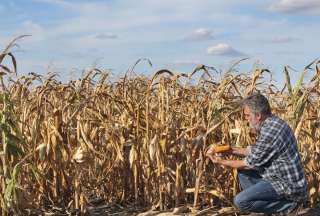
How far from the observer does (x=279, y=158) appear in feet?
19.0

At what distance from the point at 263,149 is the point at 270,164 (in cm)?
22

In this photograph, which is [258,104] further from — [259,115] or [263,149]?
[263,149]

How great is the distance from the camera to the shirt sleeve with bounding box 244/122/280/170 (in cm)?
571

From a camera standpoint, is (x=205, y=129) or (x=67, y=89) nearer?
(x=205, y=129)

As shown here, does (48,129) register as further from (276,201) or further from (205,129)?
(276,201)

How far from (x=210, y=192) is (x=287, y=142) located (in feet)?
3.95

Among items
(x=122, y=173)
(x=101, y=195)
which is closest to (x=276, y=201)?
(x=122, y=173)

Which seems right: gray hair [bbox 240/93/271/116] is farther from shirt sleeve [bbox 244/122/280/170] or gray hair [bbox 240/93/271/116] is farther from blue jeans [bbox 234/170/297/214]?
blue jeans [bbox 234/170/297/214]

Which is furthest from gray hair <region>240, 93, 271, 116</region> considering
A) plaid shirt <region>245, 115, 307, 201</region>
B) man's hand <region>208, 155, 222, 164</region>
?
man's hand <region>208, 155, 222, 164</region>

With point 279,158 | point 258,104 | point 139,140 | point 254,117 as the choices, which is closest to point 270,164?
point 279,158

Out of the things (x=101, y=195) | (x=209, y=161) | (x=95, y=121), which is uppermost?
(x=95, y=121)

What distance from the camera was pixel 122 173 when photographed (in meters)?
7.12

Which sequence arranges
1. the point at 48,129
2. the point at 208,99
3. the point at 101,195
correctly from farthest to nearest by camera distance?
the point at 101,195 < the point at 208,99 < the point at 48,129

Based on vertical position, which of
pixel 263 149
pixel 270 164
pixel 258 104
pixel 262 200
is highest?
pixel 258 104
